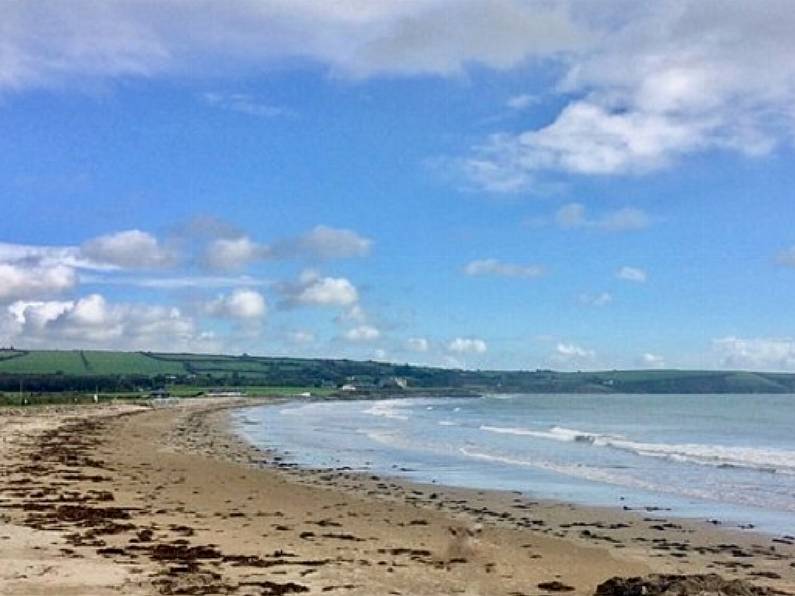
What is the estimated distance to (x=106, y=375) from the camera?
17075 centimetres

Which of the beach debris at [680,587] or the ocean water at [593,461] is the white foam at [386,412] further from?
the beach debris at [680,587]

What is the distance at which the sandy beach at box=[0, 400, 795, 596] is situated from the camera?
12.4 m

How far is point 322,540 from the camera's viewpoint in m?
16.2

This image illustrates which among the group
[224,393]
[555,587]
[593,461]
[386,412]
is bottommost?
[224,393]

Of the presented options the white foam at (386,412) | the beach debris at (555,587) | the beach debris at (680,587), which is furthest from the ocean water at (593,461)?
the white foam at (386,412)

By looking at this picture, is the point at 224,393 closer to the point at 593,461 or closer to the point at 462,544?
the point at 593,461

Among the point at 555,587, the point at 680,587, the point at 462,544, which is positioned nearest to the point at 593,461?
the point at 462,544

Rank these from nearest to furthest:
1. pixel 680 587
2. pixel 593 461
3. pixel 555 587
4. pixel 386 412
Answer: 1. pixel 680 587
2. pixel 555 587
3. pixel 593 461
4. pixel 386 412

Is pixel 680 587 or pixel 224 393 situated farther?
pixel 224 393

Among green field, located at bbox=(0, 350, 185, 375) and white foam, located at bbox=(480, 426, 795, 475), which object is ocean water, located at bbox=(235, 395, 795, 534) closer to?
white foam, located at bbox=(480, 426, 795, 475)

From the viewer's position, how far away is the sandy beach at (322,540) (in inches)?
488

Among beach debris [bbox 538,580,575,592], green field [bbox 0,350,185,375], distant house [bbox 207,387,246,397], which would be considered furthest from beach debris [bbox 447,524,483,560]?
green field [bbox 0,350,185,375]

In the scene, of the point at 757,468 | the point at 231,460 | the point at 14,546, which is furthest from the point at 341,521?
the point at 757,468

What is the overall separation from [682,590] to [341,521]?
9.22m
